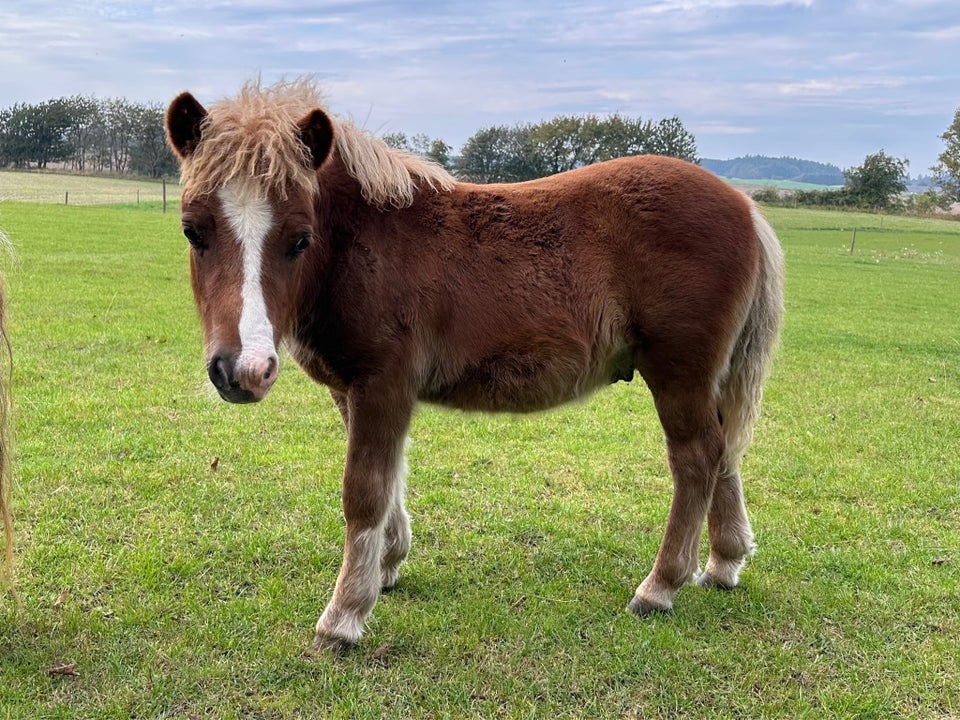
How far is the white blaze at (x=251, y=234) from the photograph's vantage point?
8.30 ft

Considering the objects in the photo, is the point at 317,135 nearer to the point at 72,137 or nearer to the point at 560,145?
the point at 560,145

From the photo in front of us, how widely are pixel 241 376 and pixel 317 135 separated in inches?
41.2

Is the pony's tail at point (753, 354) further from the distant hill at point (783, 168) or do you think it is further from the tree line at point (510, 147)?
the distant hill at point (783, 168)

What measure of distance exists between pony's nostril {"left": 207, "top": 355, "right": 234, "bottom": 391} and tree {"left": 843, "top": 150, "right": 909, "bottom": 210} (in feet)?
205

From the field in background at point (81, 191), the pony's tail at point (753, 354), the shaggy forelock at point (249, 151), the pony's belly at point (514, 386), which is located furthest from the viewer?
the field in background at point (81, 191)

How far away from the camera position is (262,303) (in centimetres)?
256

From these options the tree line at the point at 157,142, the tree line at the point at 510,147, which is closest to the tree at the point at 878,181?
the tree line at the point at 510,147

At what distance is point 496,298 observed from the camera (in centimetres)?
321

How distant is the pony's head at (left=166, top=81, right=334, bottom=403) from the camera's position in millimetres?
2502

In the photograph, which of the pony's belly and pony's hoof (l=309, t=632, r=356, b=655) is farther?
the pony's belly

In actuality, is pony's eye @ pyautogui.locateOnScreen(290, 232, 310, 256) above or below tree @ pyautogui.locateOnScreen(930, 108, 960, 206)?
below

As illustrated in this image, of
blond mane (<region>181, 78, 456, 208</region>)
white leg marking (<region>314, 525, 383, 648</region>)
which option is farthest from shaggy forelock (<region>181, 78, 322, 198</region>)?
white leg marking (<region>314, 525, 383, 648</region>)

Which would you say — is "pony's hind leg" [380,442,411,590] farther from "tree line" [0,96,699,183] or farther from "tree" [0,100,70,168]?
"tree" [0,100,70,168]

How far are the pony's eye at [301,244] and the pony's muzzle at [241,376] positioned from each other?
469 millimetres
